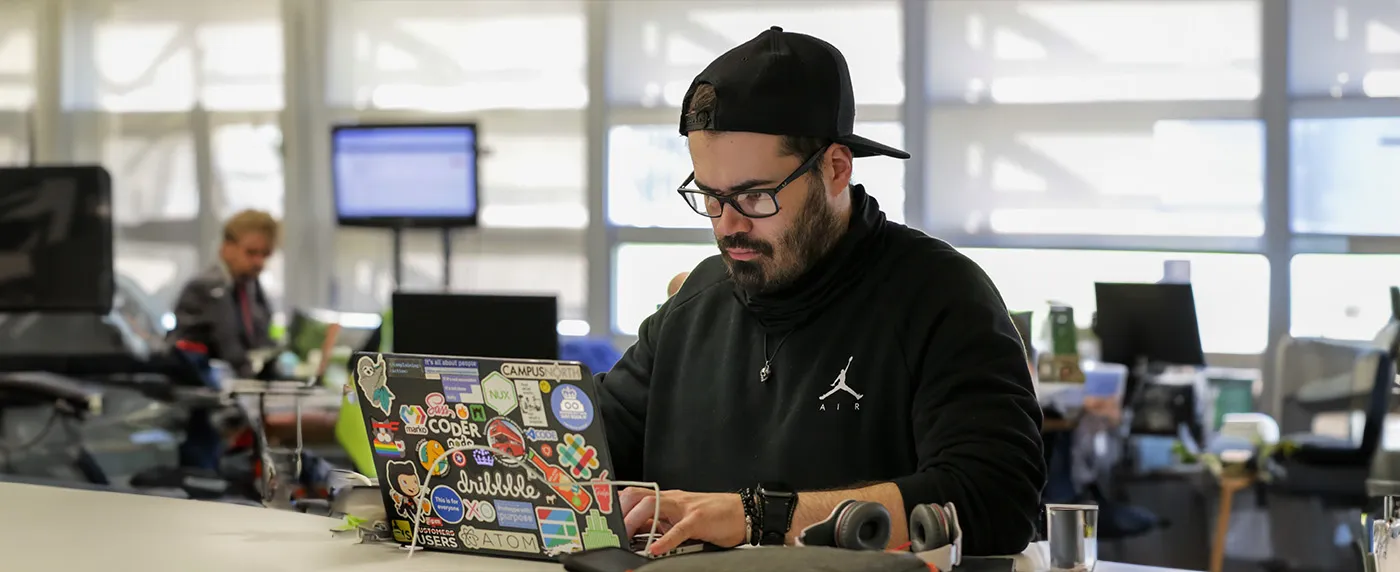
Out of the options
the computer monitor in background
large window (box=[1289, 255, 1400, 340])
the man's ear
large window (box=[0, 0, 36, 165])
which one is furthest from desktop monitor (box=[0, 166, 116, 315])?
large window (box=[0, 0, 36, 165])

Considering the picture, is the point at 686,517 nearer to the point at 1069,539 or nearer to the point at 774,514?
the point at 774,514

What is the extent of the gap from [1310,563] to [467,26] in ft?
15.8

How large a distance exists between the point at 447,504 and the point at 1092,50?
5468 mm

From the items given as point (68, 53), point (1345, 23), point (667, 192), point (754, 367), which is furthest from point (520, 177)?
point (754, 367)

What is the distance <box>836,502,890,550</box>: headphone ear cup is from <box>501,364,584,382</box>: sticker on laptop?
1.06 ft

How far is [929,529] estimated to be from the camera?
1.54 meters

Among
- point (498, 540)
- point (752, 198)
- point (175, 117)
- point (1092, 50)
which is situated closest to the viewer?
point (498, 540)

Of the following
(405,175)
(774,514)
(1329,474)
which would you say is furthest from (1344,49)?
(774,514)

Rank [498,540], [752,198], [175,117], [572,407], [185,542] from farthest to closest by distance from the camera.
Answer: [175,117] → [752,198] → [185,542] → [498,540] → [572,407]

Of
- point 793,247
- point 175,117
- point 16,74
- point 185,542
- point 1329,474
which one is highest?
point 16,74

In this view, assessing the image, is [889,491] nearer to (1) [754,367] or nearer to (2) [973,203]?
(1) [754,367]

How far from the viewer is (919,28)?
22.7ft

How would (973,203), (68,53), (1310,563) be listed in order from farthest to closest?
(68,53) < (973,203) < (1310,563)

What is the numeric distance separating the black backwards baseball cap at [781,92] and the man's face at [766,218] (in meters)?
0.02
